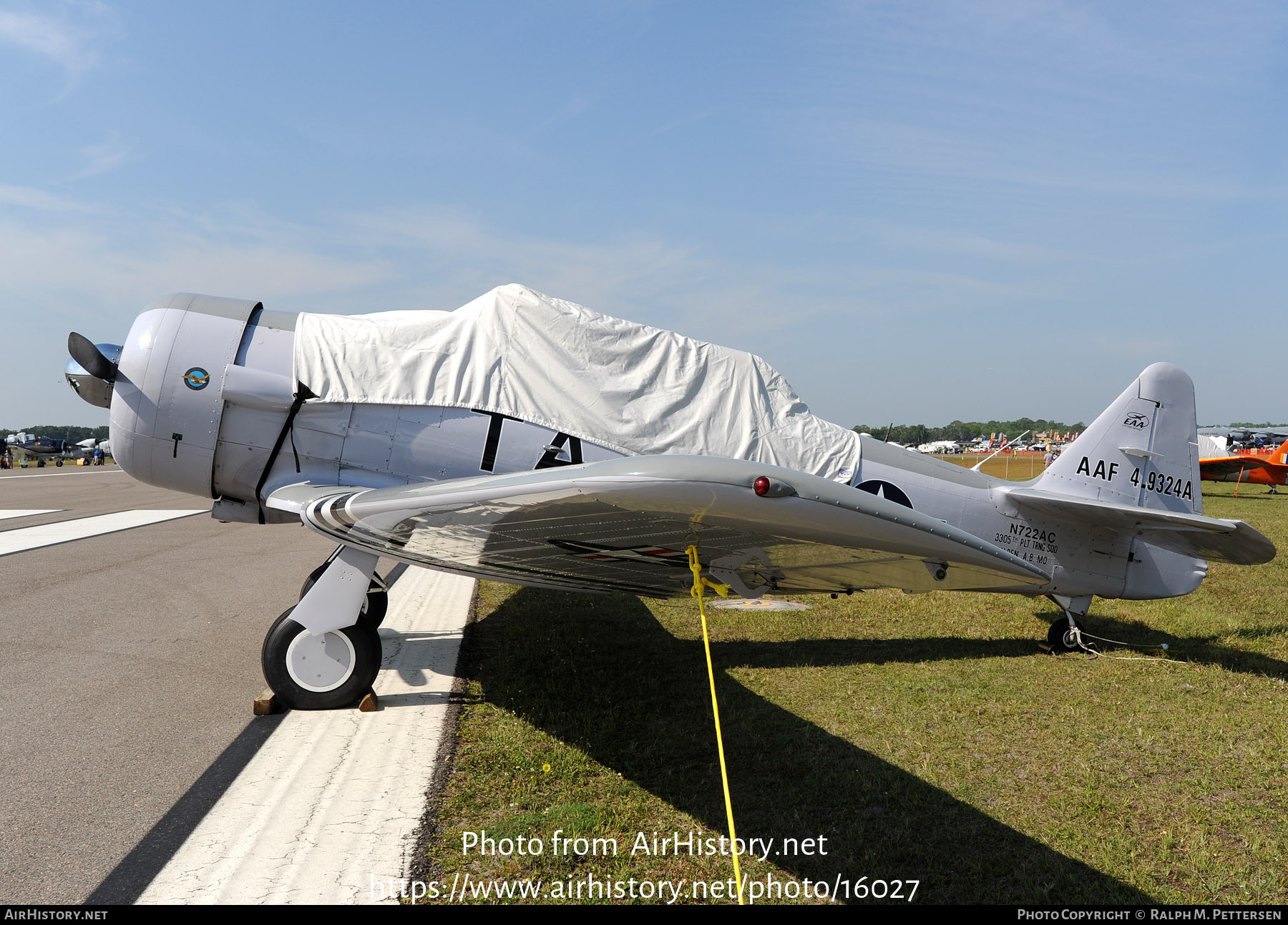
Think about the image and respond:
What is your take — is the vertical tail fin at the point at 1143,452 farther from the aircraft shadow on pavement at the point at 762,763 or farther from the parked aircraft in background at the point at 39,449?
the parked aircraft in background at the point at 39,449

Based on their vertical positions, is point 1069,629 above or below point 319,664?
below

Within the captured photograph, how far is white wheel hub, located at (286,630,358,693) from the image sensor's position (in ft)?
14.7

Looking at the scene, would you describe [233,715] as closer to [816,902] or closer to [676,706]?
[676,706]

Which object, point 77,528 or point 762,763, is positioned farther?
point 77,528

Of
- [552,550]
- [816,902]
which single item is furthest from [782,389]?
[816,902]

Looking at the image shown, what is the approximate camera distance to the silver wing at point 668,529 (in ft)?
6.61

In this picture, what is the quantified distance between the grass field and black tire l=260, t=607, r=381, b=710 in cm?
75

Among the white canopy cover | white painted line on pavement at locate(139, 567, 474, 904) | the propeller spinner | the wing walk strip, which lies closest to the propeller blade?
the propeller spinner

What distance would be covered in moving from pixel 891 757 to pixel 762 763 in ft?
2.47

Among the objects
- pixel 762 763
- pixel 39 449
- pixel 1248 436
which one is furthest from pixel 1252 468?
pixel 39 449

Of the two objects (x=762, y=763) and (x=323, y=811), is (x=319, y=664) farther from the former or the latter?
(x=762, y=763)

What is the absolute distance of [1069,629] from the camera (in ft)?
21.7

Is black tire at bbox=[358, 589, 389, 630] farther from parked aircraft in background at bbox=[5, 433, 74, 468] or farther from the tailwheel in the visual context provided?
parked aircraft in background at bbox=[5, 433, 74, 468]

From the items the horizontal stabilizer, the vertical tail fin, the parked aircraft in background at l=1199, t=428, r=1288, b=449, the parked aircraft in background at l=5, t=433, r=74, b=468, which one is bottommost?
the parked aircraft in background at l=5, t=433, r=74, b=468
